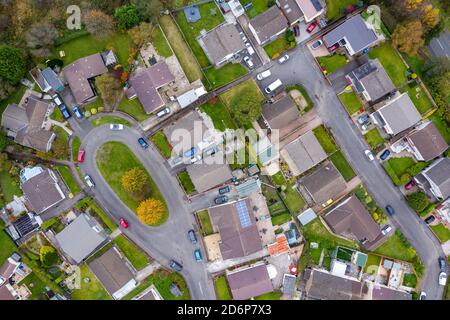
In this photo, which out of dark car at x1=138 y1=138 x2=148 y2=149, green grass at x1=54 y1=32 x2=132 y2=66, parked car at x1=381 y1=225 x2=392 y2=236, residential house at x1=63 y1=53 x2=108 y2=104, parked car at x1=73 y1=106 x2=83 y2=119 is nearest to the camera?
residential house at x1=63 y1=53 x2=108 y2=104

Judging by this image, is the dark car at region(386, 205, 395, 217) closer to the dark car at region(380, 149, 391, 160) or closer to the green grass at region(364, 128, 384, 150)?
the dark car at region(380, 149, 391, 160)

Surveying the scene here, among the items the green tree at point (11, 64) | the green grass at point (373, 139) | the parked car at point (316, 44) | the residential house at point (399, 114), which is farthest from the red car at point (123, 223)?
the residential house at point (399, 114)

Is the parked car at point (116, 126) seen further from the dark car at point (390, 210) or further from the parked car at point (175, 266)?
the dark car at point (390, 210)

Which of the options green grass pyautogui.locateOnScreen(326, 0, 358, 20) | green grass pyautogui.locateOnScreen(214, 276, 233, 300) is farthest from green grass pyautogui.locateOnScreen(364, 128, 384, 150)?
green grass pyautogui.locateOnScreen(214, 276, 233, 300)

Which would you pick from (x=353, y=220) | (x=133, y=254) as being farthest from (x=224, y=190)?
(x=353, y=220)

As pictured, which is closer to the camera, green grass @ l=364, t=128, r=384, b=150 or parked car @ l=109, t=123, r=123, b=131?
parked car @ l=109, t=123, r=123, b=131

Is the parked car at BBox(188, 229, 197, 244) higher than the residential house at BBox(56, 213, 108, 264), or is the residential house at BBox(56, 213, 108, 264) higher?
the residential house at BBox(56, 213, 108, 264)

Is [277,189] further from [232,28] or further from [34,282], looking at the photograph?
[34,282]
